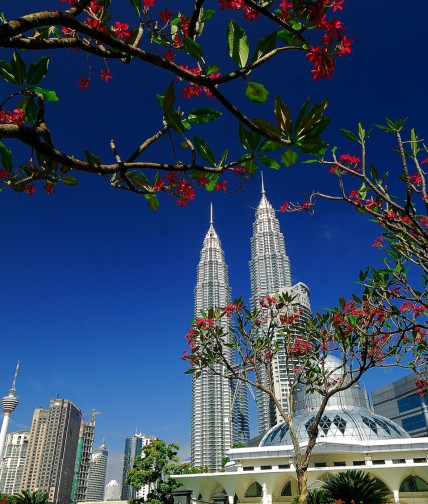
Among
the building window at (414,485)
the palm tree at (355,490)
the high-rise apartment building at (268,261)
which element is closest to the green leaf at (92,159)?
the palm tree at (355,490)

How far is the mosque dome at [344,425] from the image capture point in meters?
34.9

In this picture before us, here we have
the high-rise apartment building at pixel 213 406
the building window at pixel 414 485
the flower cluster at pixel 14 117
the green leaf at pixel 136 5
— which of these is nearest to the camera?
the green leaf at pixel 136 5

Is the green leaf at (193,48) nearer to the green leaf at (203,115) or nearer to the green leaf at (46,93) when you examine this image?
the green leaf at (203,115)

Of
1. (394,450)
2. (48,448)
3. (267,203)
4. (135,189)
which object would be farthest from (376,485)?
(48,448)

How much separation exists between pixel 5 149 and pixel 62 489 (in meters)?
145

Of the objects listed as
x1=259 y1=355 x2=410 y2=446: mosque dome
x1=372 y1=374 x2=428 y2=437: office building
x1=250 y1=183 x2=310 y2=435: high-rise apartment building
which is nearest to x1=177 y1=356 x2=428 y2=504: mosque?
x1=259 y1=355 x2=410 y2=446: mosque dome

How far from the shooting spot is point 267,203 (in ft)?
391

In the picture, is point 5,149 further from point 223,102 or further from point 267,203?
point 267,203

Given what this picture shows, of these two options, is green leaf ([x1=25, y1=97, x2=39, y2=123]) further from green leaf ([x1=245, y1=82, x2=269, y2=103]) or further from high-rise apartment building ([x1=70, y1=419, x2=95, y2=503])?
high-rise apartment building ([x1=70, y1=419, x2=95, y2=503])

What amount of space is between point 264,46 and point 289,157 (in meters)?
0.61

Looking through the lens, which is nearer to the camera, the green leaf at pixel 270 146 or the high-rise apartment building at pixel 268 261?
the green leaf at pixel 270 146

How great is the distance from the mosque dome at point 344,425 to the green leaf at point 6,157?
34.4m

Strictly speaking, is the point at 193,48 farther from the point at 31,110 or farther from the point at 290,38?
the point at 31,110

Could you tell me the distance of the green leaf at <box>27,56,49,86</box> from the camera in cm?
222
